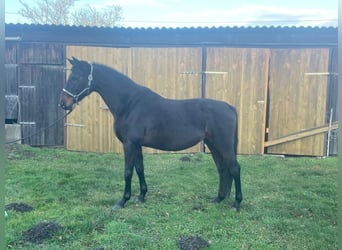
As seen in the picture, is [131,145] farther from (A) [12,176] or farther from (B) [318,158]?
(B) [318,158]

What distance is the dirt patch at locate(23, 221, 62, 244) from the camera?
2.87 m

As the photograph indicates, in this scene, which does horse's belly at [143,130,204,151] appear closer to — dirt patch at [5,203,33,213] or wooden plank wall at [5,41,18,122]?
dirt patch at [5,203,33,213]

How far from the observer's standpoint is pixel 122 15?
Result: 8742 mm

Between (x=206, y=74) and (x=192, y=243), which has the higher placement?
(x=206, y=74)

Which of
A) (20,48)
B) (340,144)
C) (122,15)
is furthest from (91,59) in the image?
(340,144)

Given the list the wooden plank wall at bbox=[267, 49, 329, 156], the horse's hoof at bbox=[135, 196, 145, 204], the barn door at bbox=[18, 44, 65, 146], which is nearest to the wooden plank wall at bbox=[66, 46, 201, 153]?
the barn door at bbox=[18, 44, 65, 146]

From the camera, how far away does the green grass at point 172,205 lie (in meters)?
2.93

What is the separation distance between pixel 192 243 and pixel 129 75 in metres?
4.68

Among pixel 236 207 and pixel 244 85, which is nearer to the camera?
pixel 236 207

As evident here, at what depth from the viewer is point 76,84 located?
3.81 metres

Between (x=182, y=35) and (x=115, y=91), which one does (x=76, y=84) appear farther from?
(x=182, y=35)

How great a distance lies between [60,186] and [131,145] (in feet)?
4.59

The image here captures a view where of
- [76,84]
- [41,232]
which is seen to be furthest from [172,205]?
[76,84]

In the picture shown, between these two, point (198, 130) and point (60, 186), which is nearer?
point (198, 130)
